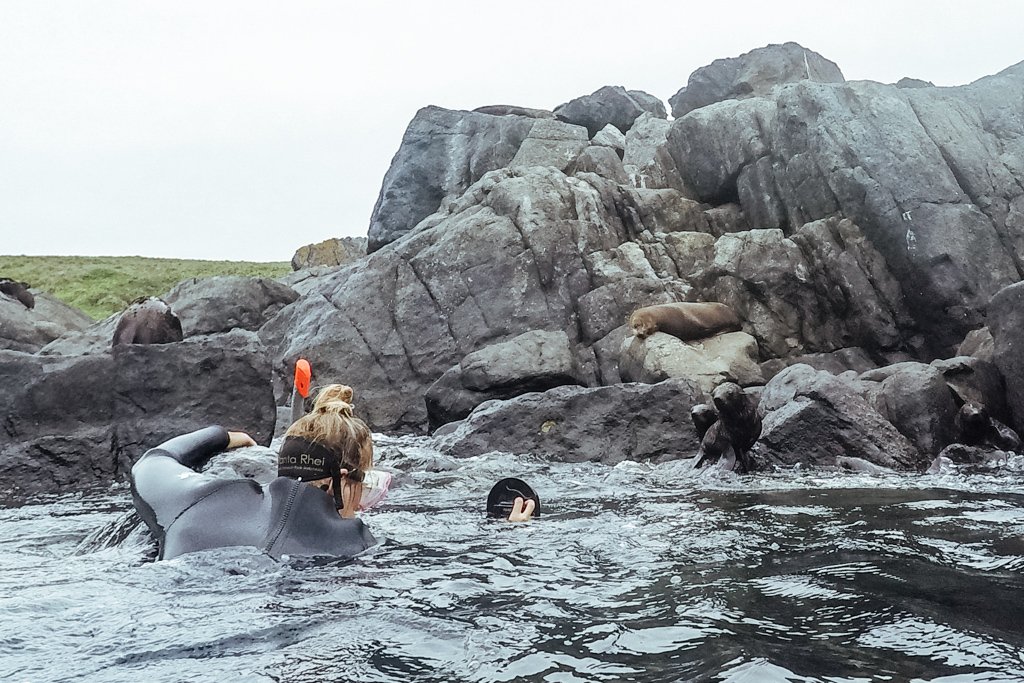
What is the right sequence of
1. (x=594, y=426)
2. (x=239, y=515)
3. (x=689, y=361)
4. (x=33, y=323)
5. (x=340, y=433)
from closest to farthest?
(x=239, y=515)
(x=340, y=433)
(x=594, y=426)
(x=689, y=361)
(x=33, y=323)

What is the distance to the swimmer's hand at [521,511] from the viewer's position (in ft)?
23.8

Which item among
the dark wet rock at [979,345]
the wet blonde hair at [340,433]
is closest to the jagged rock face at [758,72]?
the dark wet rock at [979,345]

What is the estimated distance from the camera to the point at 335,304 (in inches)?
858

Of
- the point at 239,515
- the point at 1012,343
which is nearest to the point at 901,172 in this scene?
the point at 1012,343

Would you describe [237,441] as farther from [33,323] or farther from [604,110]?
[604,110]

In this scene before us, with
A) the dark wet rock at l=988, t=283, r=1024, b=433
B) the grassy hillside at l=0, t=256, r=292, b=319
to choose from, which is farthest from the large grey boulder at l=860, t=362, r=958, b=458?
the grassy hillside at l=0, t=256, r=292, b=319

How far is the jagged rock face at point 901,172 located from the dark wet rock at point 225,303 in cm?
1241

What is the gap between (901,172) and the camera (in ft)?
71.2

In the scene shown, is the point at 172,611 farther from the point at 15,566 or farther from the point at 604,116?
the point at 604,116

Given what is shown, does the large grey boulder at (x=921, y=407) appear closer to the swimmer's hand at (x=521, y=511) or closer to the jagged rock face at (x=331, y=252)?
the swimmer's hand at (x=521, y=511)

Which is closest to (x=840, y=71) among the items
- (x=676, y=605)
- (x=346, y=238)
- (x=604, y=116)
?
(x=604, y=116)

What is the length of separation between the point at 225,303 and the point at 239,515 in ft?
69.5

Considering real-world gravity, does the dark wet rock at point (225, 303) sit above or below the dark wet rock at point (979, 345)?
above

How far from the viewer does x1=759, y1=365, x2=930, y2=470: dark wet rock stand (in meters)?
11.3
